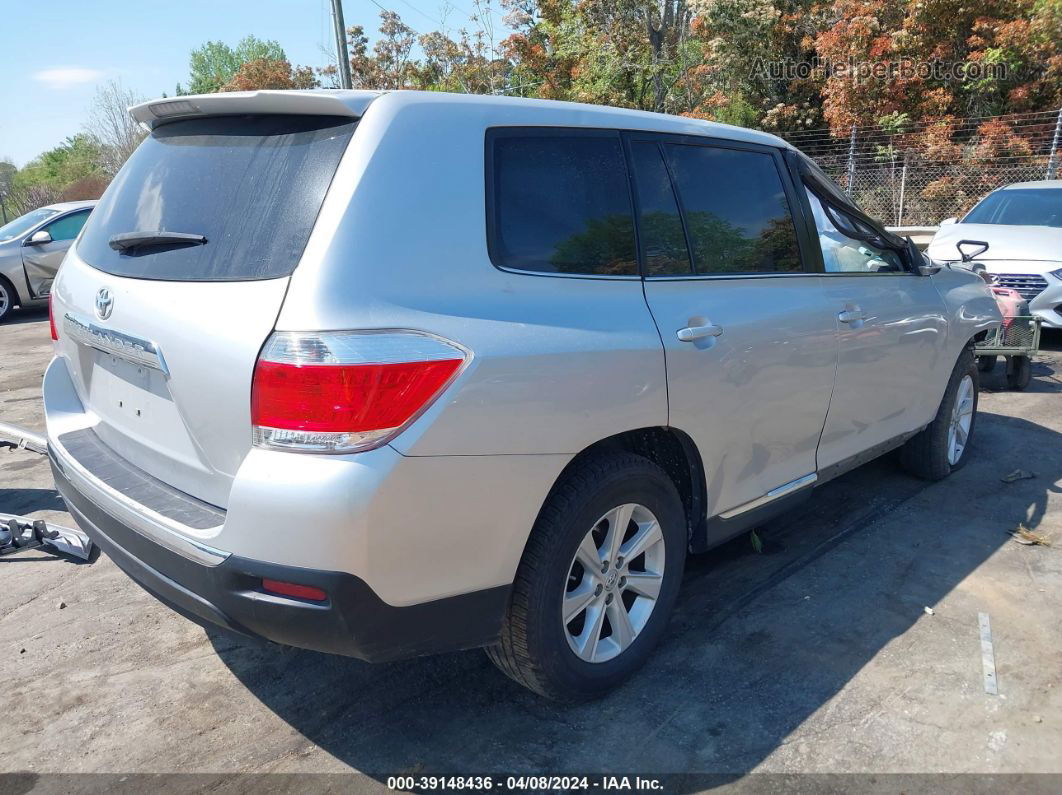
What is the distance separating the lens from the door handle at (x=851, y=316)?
3.71 meters

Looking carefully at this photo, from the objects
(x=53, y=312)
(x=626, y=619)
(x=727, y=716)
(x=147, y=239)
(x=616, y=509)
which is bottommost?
(x=727, y=716)

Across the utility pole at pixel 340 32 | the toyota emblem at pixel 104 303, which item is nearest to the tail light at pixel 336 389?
the toyota emblem at pixel 104 303

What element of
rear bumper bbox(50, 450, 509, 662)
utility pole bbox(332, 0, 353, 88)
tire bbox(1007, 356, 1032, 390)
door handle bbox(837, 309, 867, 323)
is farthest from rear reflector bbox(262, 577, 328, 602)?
utility pole bbox(332, 0, 353, 88)

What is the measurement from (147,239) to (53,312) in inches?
33.2

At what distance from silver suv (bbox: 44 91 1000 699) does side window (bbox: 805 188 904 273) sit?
0.56m

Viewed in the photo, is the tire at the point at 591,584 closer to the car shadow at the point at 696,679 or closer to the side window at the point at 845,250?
the car shadow at the point at 696,679

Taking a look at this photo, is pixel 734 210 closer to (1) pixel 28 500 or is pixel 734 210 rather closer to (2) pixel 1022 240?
(1) pixel 28 500

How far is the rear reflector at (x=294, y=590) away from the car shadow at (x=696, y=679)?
57 centimetres

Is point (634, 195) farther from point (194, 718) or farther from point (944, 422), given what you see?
point (944, 422)

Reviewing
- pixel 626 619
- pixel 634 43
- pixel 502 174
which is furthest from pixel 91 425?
pixel 634 43

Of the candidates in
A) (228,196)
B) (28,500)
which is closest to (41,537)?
(28,500)

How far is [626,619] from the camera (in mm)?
2973

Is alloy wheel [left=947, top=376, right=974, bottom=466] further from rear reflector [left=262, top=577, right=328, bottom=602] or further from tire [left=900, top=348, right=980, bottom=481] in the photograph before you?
rear reflector [left=262, top=577, right=328, bottom=602]

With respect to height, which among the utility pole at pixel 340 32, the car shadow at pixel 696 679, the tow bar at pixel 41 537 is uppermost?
the utility pole at pixel 340 32
